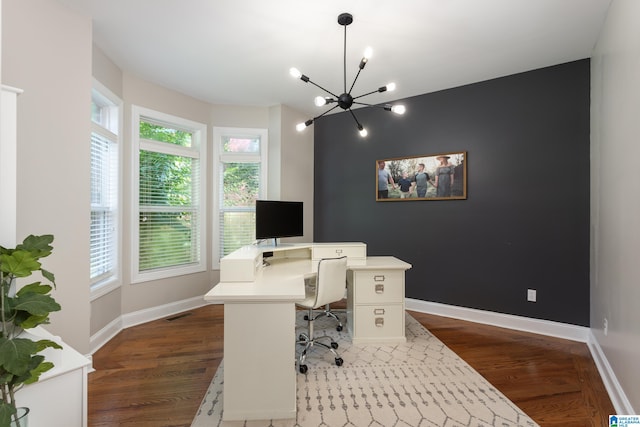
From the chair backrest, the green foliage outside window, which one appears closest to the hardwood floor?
the green foliage outside window

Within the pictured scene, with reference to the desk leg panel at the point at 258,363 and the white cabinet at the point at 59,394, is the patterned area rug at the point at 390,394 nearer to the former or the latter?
the desk leg panel at the point at 258,363

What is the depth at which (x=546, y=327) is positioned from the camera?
3029 mm

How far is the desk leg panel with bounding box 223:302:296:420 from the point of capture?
1793 mm

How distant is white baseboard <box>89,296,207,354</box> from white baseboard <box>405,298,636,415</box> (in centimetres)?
276

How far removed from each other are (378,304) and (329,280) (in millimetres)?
711

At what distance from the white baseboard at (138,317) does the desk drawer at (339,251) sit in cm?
141

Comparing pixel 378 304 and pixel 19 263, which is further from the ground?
pixel 19 263

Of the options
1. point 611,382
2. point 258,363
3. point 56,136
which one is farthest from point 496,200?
point 56,136

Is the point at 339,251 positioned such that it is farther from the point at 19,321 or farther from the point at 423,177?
the point at 19,321

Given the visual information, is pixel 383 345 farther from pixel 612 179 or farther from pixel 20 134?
pixel 20 134

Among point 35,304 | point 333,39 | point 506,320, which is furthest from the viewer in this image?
point 506,320

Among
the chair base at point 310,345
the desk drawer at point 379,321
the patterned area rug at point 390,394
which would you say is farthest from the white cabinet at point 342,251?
the patterned area rug at point 390,394

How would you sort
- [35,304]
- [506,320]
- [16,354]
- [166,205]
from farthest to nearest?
[166,205]
[506,320]
[35,304]
[16,354]

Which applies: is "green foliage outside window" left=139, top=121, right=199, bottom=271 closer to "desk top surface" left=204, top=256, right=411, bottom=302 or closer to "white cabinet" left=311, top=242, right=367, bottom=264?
"desk top surface" left=204, top=256, right=411, bottom=302
